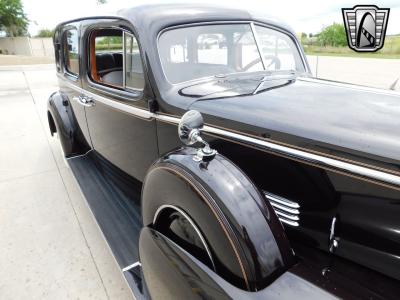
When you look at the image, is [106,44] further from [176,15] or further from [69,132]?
[176,15]

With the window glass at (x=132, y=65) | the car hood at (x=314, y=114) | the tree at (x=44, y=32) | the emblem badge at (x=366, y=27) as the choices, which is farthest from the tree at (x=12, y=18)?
the car hood at (x=314, y=114)

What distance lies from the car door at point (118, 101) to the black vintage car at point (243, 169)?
0.7 inches

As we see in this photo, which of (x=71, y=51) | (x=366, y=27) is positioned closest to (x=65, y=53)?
(x=71, y=51)

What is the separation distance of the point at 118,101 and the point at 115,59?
1090 millimetres

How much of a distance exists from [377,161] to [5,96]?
1069cm

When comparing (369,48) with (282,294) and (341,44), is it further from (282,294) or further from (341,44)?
(341,44)

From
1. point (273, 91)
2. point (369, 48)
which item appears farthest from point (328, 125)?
point (369, 48)

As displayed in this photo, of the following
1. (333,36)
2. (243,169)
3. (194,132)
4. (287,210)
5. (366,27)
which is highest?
(366,27)

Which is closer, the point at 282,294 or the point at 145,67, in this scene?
the point at 282,294

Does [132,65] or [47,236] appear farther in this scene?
[47,236]

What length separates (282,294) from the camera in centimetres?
120

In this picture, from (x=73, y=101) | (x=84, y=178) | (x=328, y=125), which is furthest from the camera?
(x=73, y=101)

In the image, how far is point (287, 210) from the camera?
5.10 feet

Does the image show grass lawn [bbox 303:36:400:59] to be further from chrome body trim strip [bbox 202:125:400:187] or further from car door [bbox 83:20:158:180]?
chrome body trim strip [bbox 202:125:400:187]
